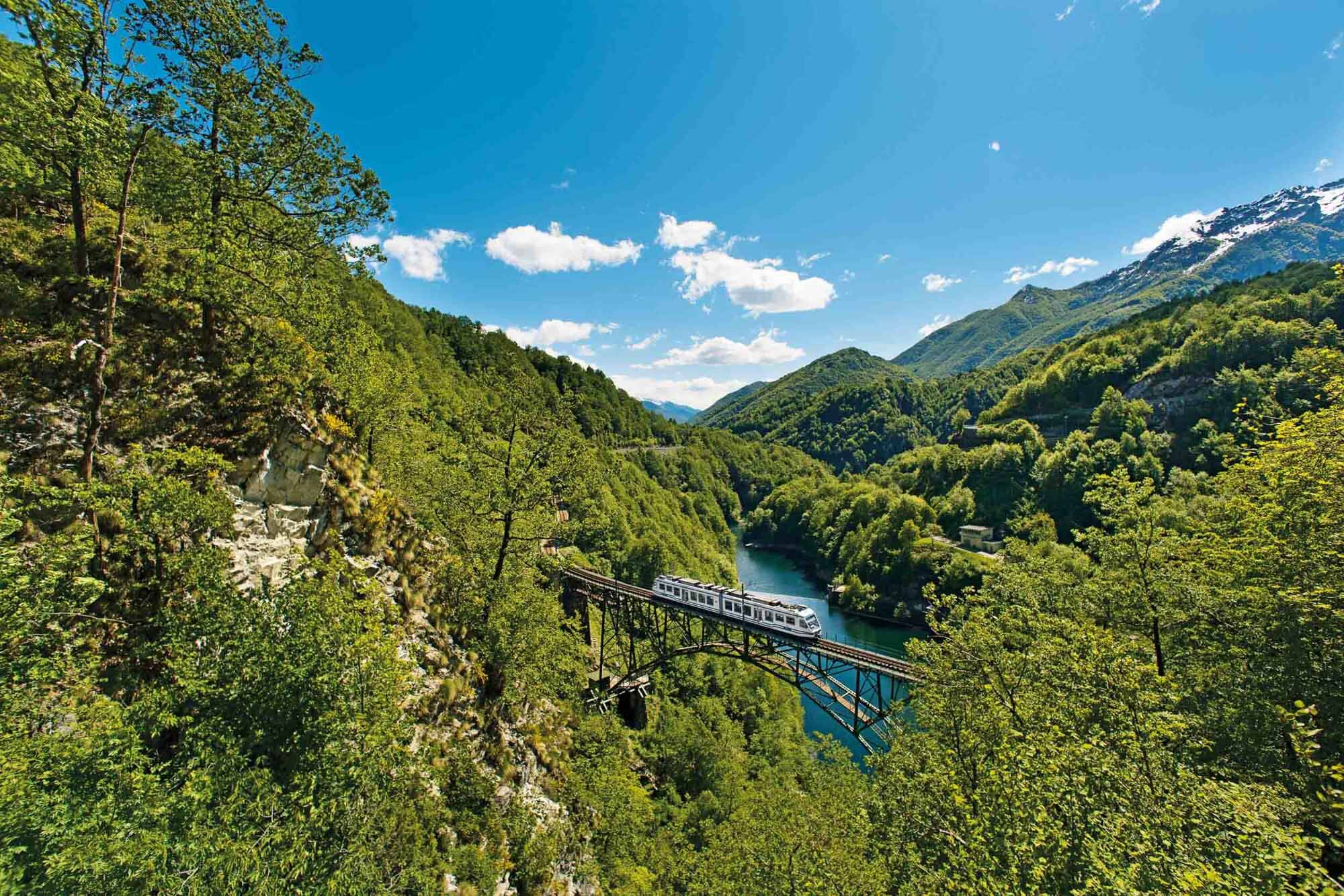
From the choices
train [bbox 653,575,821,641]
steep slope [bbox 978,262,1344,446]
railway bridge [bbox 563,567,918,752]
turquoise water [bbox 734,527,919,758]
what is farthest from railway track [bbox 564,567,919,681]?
steep slope [bbox 978,262,1344,446]

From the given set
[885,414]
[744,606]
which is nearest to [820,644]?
[744,606]

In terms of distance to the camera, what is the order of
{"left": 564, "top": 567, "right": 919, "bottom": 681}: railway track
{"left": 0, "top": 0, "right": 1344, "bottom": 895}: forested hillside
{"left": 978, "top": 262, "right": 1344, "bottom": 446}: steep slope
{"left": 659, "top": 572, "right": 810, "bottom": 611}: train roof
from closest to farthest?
1. {"left": 0, "top": 0, "right": 1344, "bottom": 895}: forested hillside
2. {"left": 564, "top": 567, "right": 919, "bottom": 681}: railway track
3. {"left": 659, "top": 572, "right": 810, "bottom": 611}: train roof
4. {"left": 978, "top": 262, "right": 1344, "bottom": 446}: steep slope

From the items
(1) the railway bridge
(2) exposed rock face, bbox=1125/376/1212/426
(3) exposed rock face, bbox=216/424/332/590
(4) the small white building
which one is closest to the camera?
(3) exposed rock face, bbox=216/424/332/590

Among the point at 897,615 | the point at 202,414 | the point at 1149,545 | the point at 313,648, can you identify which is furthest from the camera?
the point at 897,615

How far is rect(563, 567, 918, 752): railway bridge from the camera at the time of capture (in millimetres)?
23266

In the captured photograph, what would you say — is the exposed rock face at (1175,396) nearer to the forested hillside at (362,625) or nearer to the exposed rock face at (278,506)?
the forested hillside at (362,625)

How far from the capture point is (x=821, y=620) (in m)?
55.4

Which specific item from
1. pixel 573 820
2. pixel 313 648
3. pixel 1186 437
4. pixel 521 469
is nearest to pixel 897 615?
pixel 1186 437

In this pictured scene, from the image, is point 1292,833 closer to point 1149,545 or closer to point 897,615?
point 1149,545

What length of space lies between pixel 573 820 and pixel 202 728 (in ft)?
48.7

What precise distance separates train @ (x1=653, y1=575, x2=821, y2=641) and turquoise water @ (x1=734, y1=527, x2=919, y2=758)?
10.7 m

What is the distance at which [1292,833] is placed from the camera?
6.40 meters

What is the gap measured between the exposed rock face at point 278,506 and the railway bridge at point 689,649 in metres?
19.9

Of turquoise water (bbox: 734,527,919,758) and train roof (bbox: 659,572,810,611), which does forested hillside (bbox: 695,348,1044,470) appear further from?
train roof (bbox: 659,572,810,611)
